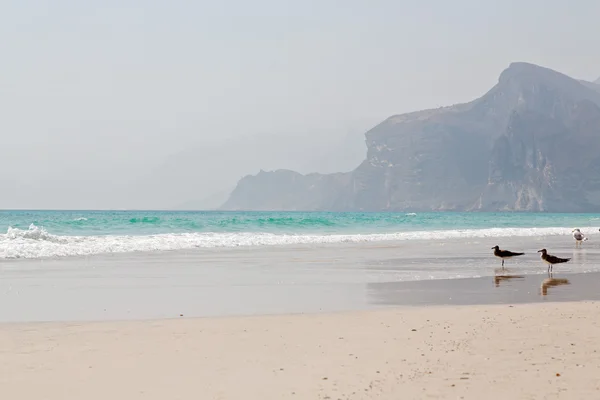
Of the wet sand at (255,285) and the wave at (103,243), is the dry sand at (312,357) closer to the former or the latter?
the wet sand at (255,285)

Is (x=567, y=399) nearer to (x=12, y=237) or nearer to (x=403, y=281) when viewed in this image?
(x=403, y=281)

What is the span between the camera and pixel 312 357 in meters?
7.52

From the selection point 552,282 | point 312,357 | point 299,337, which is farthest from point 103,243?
point 312,357

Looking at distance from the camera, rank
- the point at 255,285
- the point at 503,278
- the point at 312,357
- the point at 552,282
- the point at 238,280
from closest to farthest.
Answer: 1. the point at 312,357
2. the point at 255,285
3. the point at 552,282
4. the point at 238,280
5. the point at 503,278

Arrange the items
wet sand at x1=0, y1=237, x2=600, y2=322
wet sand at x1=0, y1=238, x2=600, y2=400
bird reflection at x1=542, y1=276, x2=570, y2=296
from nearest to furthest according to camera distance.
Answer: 1. wet sand at x1=0, y1=238, x2=600, y2=400
2. wet sand at x1=0, y1=237, x2=600, y2=322
3. bird reflection at x1=542, y1=276, x2=570, y2=296

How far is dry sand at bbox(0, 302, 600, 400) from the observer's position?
6.29 metres

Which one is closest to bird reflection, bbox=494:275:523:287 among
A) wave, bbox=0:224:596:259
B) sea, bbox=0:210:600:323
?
sea, bbox=0:210:600:323

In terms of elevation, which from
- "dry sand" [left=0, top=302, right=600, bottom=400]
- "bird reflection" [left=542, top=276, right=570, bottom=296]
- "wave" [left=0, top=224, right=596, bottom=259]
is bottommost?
"dry sand" [left=0, top=302, right=600, bottom=400]

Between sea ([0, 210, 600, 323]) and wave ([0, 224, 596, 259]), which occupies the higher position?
wave ([0, 224, 596, 259])

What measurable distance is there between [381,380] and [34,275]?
1287 centimetres

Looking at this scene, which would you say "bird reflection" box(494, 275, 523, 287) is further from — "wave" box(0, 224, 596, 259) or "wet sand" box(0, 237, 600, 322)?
"wave" box(0, 224, 596, 259)

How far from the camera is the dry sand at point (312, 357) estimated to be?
6293mm

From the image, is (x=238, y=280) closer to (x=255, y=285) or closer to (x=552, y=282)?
(x=255, y=285)

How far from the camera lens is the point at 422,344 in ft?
26.6
